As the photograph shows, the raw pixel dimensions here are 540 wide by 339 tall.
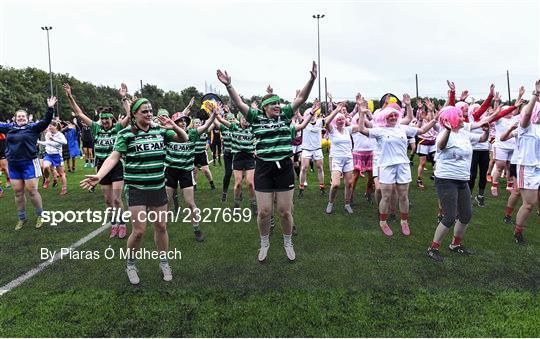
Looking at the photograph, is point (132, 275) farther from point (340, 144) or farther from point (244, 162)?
point (340, 144)

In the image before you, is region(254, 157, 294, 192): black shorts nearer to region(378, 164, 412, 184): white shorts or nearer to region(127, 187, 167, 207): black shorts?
region(127, 187, 167, 207): black shorts

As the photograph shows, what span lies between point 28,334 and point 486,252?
18.4 feet

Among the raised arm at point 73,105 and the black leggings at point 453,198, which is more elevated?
the raised arm at point 73,105

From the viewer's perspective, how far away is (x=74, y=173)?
14.6m

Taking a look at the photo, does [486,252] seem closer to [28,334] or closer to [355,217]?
[355,217]

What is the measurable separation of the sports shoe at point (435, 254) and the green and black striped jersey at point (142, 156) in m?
3.75

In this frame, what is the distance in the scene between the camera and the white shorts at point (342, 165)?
295 inches

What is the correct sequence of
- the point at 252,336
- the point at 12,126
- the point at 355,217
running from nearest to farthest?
the point at 252,336 → the point at 12,126 → the point at 355,217

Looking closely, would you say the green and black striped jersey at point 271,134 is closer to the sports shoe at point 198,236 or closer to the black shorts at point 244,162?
the sports shoe at point 198,236

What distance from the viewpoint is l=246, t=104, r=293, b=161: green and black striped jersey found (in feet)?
15.3

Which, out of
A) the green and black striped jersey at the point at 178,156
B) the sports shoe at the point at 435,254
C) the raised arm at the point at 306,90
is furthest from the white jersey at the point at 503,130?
the green and black striped jersey at the point at 178,156

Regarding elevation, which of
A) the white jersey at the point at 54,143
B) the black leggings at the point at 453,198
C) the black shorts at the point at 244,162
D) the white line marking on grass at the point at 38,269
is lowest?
the white line marking on grass at the point at 38,269

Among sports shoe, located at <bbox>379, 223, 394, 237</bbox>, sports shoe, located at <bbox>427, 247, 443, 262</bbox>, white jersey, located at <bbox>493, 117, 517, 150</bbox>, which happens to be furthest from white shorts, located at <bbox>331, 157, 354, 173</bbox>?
white jersey, located at <bbox>493, 117, 517, 150</bbox>

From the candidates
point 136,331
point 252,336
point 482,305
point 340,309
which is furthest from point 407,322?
point 136,331
